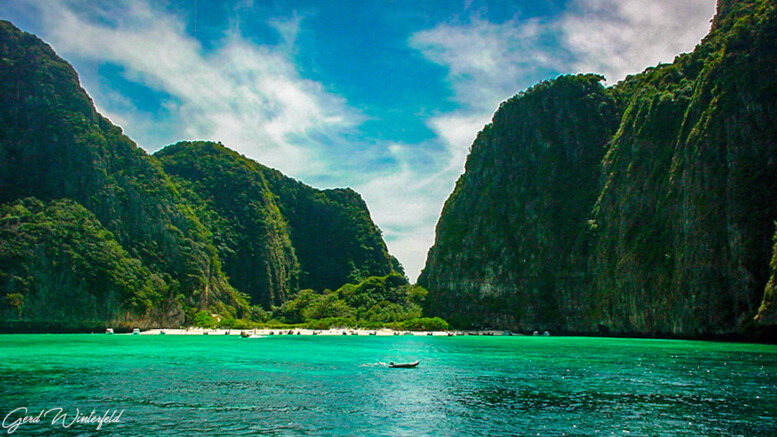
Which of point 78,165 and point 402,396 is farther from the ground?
point 78,165

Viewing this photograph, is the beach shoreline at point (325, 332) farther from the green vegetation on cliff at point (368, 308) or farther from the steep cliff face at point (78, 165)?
the steep cliff face at point (78, 165)

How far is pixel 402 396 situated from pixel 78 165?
135m

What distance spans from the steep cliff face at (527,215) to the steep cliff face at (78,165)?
77566 millimetres

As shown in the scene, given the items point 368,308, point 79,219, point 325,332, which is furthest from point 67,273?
point 368,308

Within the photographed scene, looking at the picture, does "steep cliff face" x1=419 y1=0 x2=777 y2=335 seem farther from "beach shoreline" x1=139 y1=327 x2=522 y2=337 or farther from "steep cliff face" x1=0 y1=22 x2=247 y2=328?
"steep cliff face" x1=0 y1=22 x2=247 y2=328

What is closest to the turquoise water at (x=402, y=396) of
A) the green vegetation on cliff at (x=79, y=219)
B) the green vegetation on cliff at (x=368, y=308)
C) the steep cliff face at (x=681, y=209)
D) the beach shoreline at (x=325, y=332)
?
the steep cliff face at (x=681, y=209)

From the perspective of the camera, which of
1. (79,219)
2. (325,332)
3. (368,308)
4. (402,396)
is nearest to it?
(402,396)

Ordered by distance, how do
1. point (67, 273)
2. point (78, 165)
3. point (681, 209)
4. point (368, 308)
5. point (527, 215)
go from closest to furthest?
point (681, 209) < point (67, 273) < point (78, 165) < point (527, 215) < point (368, 308)

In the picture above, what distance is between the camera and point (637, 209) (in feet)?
350

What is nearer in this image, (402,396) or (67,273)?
(402,396)

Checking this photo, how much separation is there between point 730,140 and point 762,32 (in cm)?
1816

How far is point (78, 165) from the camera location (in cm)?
13588

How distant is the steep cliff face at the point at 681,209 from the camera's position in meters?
72.6

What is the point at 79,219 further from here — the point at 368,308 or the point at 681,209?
the point at 681,209
